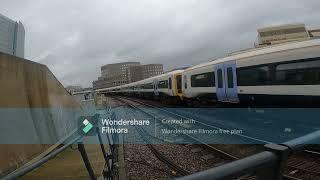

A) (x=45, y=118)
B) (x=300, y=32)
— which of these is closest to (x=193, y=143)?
(x=45, y=118)

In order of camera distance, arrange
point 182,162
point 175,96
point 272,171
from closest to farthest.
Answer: point 272,171 < point 182,162 < point 175,96

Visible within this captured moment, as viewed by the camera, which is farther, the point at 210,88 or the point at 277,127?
the point at 210,88

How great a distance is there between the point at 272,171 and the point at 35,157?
16.8ft

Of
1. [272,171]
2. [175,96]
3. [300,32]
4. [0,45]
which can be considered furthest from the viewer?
[300,32]

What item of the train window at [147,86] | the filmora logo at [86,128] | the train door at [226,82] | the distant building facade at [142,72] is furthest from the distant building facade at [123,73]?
the filmora logo at [86,128]

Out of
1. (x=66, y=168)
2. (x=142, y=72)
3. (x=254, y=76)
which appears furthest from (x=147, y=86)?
(x=142, y=72)

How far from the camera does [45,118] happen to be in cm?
741

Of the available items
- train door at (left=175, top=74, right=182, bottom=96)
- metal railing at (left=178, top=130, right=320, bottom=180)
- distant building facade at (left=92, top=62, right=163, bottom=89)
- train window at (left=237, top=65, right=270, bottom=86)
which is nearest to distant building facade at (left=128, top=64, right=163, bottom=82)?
distant building facade at (left=92, top=62, right=163, bottom=89)

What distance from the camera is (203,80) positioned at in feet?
62.1

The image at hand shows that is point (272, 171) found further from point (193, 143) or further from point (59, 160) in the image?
point (193, 143)

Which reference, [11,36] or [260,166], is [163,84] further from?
[260,166]

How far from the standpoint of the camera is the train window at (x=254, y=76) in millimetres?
12422

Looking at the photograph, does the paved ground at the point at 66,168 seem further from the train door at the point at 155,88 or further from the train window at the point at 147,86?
the train window at the point at 147,86

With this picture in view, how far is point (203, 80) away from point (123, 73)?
80810mm
